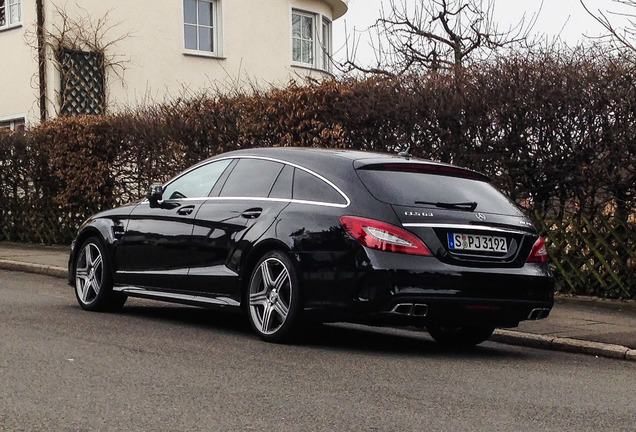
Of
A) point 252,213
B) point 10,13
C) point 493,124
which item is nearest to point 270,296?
point 252,213

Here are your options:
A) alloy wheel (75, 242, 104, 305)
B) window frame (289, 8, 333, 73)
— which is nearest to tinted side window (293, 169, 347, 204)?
alloy wheel (75, 242, 104, 305)

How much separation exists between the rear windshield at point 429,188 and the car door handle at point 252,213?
91 centimetres

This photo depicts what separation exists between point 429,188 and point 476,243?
1.96ft

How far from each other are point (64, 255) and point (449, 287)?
1102 centimetres

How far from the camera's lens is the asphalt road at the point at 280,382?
6035 millimetres

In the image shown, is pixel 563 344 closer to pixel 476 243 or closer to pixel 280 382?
pixel 476 243

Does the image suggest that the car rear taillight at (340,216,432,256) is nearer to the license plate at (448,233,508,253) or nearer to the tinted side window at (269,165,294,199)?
the license plate at (448,233,508,253)

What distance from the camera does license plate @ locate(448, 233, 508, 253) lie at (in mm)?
8578

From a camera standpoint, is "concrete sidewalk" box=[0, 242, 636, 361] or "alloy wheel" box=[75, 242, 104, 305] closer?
"concrete sidewalk" box=[0, 242, 636, 361]

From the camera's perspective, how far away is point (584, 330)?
33.7ft

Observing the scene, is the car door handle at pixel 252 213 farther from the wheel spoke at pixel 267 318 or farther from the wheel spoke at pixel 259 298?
the wheel spoke at pixel 267 318

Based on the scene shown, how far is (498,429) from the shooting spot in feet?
19.5

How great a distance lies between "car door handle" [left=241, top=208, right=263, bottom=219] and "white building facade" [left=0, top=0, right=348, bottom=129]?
14.6 metres

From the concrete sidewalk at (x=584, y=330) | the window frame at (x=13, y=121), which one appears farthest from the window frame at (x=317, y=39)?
the concrete sidewalk at (x=584, y=330)
